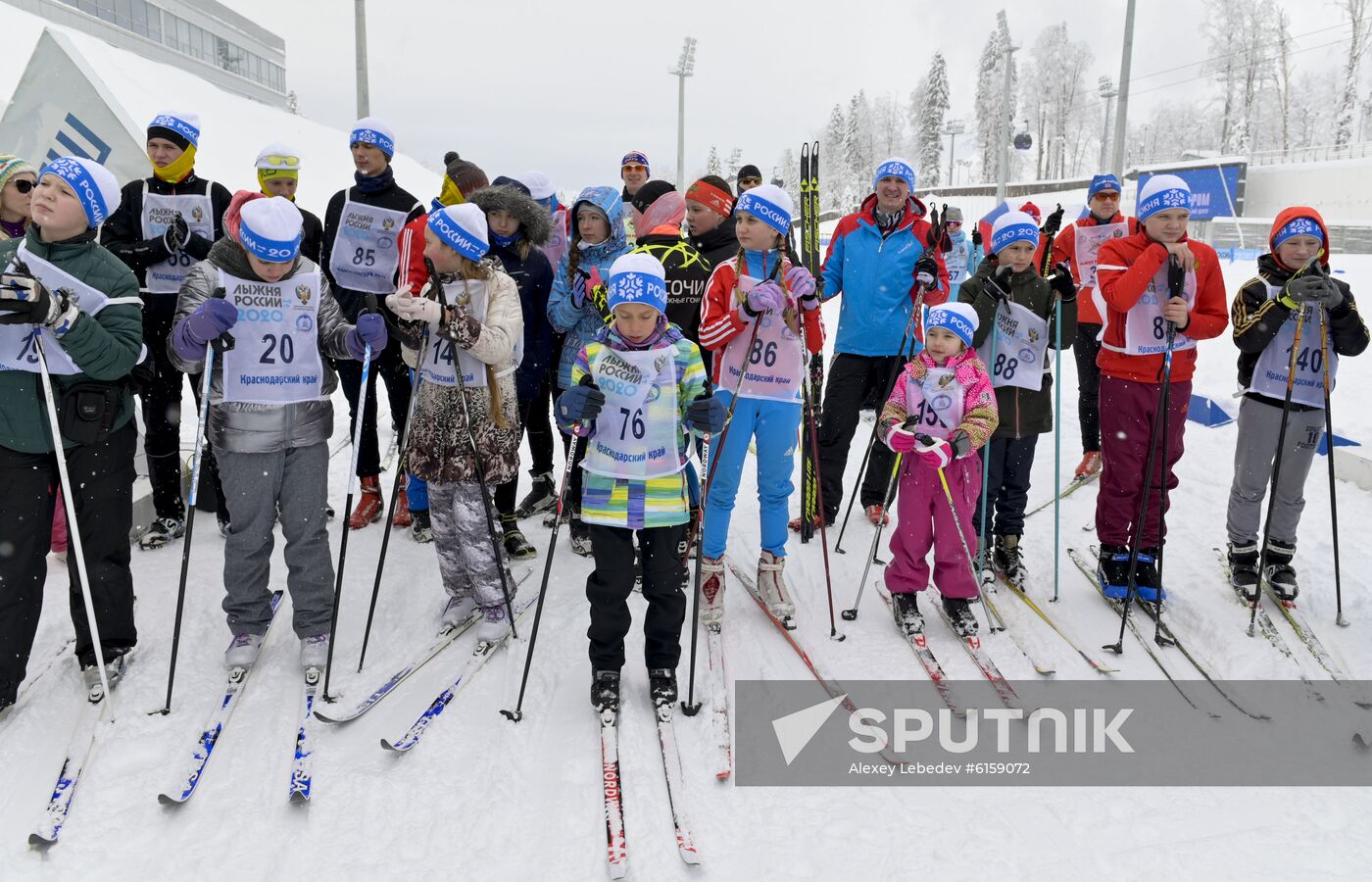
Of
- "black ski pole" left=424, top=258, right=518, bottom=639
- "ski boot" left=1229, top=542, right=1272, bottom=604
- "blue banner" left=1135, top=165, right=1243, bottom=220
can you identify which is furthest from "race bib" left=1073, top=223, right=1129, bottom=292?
"blue banner" left=1135, top=165, right=1243, bottom=220

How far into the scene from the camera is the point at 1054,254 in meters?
6.66

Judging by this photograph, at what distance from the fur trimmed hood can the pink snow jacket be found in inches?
88.3

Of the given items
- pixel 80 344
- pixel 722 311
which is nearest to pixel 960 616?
pixel 722 311

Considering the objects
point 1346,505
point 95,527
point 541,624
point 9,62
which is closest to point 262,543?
point 95,527

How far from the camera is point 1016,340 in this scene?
183 inches

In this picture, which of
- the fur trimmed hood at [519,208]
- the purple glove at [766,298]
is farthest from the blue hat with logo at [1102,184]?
the fur trimmed hood at [519,208]

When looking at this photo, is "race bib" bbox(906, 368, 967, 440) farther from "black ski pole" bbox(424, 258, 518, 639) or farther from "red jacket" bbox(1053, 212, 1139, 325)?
"red jacket" bbox(1053, 212, 1139, 325)

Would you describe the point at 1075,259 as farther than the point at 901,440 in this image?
Yes

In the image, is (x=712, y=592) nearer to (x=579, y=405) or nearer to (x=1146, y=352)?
(x=579, y=405)

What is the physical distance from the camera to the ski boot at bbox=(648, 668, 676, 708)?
11.2 ft

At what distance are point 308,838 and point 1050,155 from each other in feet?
255

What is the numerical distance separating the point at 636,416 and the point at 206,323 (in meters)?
1.72

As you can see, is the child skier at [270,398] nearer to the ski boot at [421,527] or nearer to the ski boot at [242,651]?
the ski boot at [242,651]

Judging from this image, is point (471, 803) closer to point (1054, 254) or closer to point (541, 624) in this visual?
point (541, 624)
